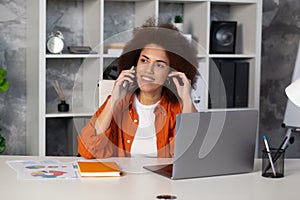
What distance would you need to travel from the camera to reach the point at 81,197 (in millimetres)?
1877

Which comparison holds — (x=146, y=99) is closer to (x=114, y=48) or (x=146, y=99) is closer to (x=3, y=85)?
(x=114, y=48)

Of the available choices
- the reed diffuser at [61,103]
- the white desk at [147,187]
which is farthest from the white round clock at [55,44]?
the white desk at [147,187]

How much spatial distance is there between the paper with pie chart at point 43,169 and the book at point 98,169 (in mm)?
35

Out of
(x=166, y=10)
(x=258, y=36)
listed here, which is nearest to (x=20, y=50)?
(x=166, y=10)

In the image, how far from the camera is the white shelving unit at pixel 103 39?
3760 millimetres

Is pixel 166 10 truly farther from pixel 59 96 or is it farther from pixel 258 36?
pixel 59 96

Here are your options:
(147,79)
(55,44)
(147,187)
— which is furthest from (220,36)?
(147,187)

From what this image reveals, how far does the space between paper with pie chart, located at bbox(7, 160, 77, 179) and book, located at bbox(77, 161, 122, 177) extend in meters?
0.03

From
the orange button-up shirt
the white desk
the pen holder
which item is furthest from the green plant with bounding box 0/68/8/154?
the pen holder

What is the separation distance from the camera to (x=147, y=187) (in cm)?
203

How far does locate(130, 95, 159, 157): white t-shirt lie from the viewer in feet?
8.18

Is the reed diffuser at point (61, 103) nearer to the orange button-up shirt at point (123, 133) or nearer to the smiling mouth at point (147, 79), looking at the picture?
the orange button-up shirt at point (123, 133)

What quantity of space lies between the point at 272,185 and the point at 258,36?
2.35 metres

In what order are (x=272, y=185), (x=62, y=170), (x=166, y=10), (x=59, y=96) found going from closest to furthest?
(x=272, y=185) → (x=62, y=170) → (x=59, y=96) → (x=166, y=10)
